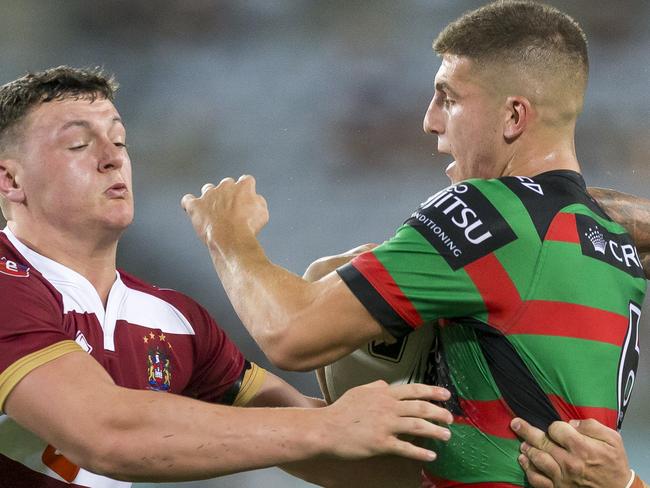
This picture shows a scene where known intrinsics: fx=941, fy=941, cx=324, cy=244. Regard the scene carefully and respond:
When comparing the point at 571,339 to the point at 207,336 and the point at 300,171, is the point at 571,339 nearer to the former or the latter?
the point at 207,336

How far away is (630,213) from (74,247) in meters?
1.75

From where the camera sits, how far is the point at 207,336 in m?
2.84

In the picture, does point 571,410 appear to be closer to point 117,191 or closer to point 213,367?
point 213,367

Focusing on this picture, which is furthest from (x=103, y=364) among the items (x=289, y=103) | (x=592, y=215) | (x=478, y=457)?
(x=289, y=103)

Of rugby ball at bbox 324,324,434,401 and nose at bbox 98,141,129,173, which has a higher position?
nose at bbox 98,141,129,173

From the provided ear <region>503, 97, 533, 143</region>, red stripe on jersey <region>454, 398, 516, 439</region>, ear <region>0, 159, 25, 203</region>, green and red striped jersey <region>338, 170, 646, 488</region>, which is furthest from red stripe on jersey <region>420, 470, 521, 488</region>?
ear <region>0, 159, 25, 203</region>

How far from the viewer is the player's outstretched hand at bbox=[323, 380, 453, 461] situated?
6.46ft

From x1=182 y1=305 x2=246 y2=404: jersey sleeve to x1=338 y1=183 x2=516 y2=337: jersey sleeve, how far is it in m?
0.70

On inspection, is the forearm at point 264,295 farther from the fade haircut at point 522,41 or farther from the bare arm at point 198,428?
the fade haircut at point 522,41

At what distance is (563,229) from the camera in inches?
90.4

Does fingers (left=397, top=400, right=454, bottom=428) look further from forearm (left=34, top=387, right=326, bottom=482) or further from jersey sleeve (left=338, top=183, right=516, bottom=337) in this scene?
jersey sleeve (left=338, top=183, right=516, bottom=337)

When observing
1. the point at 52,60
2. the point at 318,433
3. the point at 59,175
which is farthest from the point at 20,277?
the point at 52,60

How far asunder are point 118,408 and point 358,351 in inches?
36.6

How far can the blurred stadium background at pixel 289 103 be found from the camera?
20.0 feet
